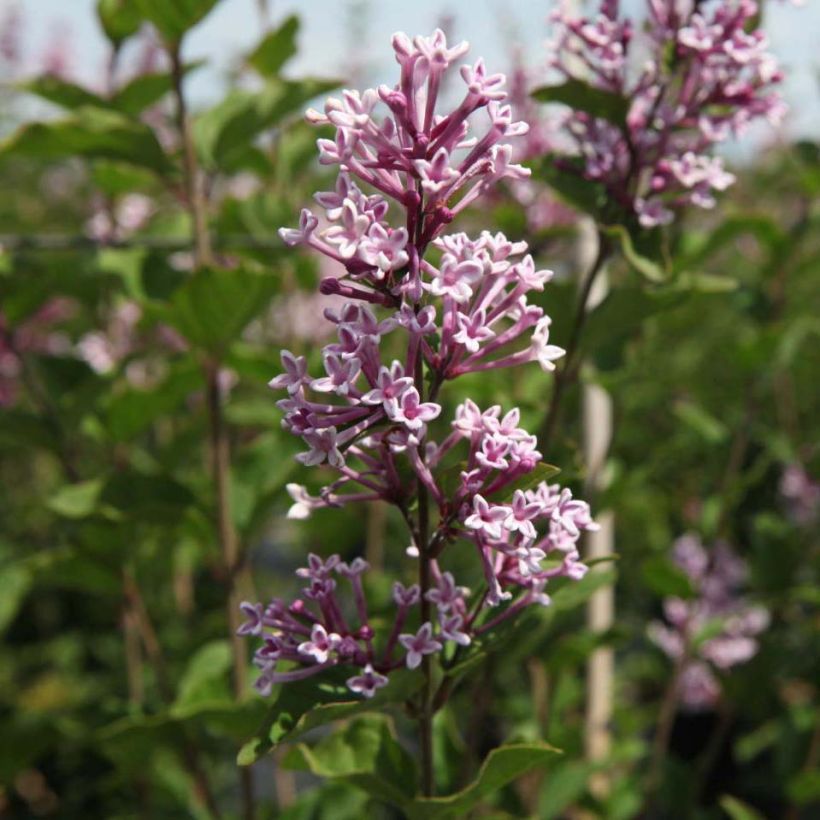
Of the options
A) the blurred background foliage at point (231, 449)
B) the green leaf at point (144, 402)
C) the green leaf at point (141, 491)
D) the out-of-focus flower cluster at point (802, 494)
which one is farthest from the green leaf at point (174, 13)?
the out-of-focus flower cluster at point (802, 494)

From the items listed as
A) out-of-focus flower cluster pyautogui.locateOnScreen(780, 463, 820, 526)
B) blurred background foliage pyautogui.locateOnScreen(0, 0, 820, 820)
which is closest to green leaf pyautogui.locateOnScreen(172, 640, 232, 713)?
blurred background foliage pyautogui.locateOnScreen(0, 0, 820, 820)

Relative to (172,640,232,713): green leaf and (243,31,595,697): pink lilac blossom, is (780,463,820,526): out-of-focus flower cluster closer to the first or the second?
(172,640,232,713): green leaf

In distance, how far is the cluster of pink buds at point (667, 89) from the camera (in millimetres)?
1020

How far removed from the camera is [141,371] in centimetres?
245

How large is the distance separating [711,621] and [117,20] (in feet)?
5.28

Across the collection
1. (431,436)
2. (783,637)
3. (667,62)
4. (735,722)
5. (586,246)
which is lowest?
(735,722)

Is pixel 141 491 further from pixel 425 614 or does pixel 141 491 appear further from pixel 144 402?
pixel 425 614

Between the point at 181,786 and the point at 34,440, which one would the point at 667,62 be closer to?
the point at 34,440

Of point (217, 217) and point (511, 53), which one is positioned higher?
point (511, 53)

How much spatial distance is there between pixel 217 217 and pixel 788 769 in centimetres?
154

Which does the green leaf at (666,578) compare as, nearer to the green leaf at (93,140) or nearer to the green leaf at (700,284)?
the green leaf at (700,284)

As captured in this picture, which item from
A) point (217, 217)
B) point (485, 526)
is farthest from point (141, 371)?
point (485, 526)

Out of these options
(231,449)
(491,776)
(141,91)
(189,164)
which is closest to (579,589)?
(491,776)

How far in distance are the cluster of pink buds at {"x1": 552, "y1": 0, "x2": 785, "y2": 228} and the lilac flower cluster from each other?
45.2 inches
